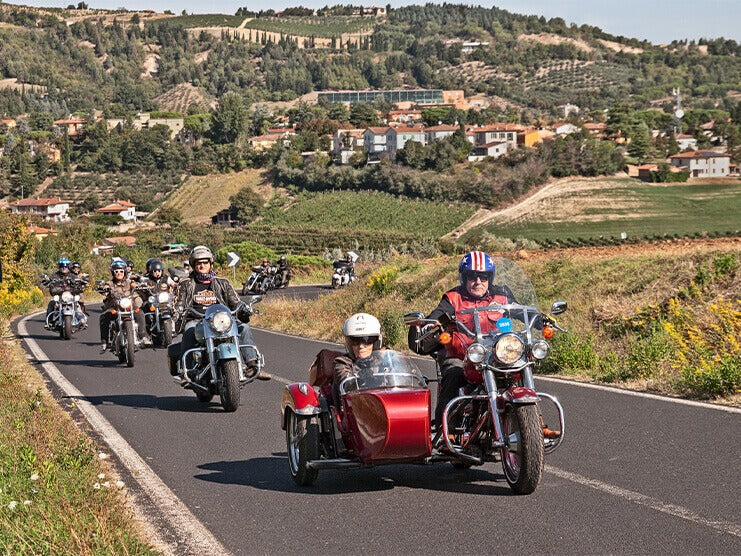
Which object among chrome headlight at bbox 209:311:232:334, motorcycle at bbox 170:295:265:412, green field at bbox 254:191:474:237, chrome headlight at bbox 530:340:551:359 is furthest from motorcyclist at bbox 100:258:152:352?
green field at bbox 254:191:474:237

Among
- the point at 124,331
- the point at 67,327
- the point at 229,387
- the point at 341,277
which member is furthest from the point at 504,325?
the point at 341,277

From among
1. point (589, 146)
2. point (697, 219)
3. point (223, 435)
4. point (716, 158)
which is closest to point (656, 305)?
point (223, 435)

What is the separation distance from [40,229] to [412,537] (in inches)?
4127

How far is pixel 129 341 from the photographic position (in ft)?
61.9

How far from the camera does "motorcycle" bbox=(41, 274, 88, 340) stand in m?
26.3

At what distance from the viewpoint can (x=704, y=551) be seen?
592cm

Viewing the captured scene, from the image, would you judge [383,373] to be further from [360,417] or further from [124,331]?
[124,331]

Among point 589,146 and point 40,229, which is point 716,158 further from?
point 40,229

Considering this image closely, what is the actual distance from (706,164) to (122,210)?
7545 cm

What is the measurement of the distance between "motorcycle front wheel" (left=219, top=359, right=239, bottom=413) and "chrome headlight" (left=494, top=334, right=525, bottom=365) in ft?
18.5

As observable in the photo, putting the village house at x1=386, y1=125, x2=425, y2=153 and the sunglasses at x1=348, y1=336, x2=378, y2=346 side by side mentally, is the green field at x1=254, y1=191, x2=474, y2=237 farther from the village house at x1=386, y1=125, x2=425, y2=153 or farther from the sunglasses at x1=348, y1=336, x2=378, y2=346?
the sunglasses at x1=348, y1=336, x2=378, y2=346

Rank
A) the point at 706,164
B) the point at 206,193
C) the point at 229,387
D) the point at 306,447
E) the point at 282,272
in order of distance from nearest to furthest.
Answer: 1. the point at 306,447
2. the point at 229,387
3. the point at 282,272
4. the point at 706,164
5. the point at 206,193

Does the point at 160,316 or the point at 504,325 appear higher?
the point at 504,325

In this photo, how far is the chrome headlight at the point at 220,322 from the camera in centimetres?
1307
